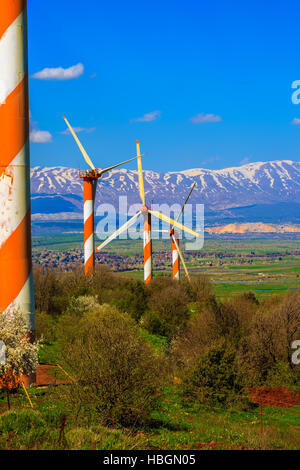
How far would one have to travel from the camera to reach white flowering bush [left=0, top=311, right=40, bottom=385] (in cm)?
1864

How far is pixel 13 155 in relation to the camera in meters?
19.8

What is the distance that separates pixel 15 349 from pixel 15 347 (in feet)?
0.54

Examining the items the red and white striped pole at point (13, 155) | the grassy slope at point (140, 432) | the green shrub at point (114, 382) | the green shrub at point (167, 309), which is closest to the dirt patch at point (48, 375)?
the green shrub at point (114, 382)

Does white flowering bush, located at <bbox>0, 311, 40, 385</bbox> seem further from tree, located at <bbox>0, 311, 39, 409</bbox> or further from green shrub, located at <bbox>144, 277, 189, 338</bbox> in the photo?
green shrub, located at <bbox>144, 277, 189, 338</bbox>

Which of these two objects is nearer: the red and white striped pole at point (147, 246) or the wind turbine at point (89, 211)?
the wind turbine at point (89, 211)

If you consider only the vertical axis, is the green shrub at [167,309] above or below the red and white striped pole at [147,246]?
below

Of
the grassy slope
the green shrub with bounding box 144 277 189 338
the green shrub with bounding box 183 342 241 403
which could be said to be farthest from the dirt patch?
the green shrub with bounding box 144 277 189 338

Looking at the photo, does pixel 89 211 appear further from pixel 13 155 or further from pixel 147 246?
pixel 13 155

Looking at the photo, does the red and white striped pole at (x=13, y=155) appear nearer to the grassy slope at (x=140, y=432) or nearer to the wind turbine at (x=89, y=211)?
the grassy slope at (x=140, y=432)

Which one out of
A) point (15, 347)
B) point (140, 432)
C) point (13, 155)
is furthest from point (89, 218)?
point (140, 432)

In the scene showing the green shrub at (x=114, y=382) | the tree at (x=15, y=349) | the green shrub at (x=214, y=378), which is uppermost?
the tree at (x=15, y=349)

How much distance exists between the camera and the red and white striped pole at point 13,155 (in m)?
19.5
